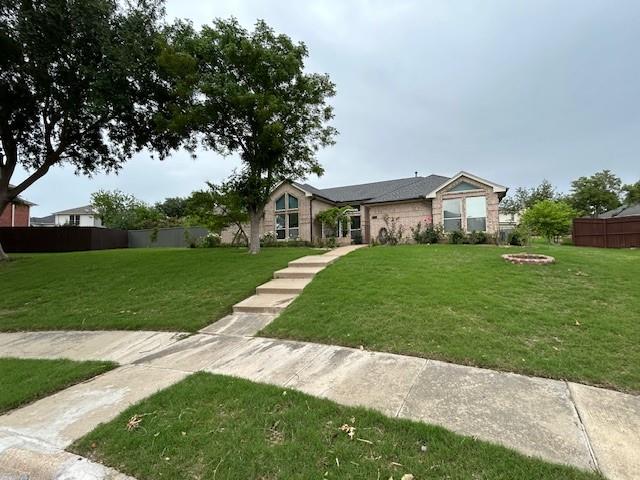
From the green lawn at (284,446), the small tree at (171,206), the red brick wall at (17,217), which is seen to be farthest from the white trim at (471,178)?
the small tree at (171,206)

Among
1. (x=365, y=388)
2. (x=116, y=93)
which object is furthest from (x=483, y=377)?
(x=116, y=93)

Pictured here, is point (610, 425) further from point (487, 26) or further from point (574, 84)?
point (574, 84)

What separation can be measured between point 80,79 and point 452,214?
17143 millimetres

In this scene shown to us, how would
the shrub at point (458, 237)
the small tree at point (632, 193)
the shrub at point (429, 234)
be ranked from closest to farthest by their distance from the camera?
the shrub at point (458, 237) → the shrub at point (429, 234) → the small tree at point (632, 193)

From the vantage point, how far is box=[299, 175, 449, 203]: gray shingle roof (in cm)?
1945

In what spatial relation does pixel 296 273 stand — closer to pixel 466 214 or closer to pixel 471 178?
pixel 466 214

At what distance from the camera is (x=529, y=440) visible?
2350 mm

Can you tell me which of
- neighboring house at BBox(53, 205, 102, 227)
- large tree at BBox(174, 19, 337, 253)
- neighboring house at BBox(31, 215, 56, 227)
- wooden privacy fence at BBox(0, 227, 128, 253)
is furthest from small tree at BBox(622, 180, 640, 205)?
neighboring house at BBox(31, 215, 56, 227)

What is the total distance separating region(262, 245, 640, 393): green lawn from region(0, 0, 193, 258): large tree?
8.74 m

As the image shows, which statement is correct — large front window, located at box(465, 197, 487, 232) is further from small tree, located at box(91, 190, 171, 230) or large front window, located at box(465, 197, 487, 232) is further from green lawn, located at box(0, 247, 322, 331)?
small tree, located at box(91, 190, 171, 230)

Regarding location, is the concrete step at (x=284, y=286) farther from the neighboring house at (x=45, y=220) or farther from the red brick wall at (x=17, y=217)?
the neighboring house at (x=45, y=220)

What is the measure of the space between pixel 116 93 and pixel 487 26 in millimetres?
11482

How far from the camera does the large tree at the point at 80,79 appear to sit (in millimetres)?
9023

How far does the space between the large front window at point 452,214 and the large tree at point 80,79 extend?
45.7ft
